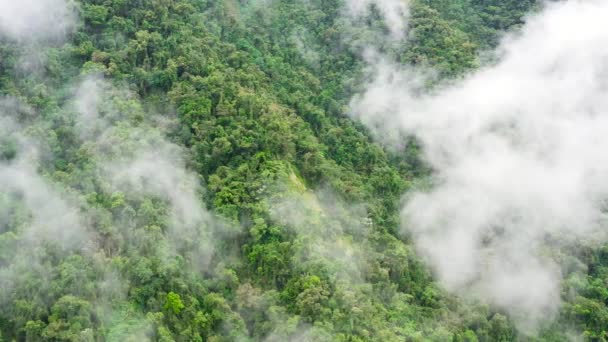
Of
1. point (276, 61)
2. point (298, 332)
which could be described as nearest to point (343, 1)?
point (276, 61)

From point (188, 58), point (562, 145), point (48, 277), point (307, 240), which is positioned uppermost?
point (562, 145)

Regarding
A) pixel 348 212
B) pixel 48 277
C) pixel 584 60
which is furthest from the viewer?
pixel 584 60

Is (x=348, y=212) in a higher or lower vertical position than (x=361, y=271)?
higher

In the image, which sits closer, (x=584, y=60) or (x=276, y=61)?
(x=276, y=61)

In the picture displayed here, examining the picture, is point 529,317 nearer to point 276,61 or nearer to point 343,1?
point 276,61

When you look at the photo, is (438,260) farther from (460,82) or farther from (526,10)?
(526,10)

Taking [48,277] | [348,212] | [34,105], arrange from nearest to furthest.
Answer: [48,277], [34,105], [348,212]
